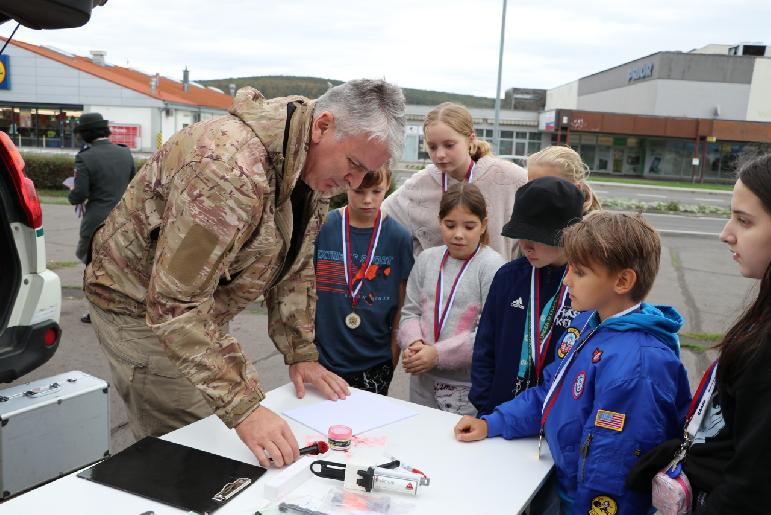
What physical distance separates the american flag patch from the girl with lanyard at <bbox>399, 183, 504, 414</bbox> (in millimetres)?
1165

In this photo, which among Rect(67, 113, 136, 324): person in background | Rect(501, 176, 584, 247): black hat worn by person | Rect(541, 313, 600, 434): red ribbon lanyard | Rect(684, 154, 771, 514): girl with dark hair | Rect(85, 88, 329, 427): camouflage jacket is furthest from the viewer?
Rect(67, 113, 136, 324): person in background

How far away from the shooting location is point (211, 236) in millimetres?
1687

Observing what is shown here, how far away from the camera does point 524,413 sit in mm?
2105

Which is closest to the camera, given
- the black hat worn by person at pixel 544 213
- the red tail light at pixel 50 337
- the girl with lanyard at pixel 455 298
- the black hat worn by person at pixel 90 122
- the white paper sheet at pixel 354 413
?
the white paper sheet at pixel 354 413

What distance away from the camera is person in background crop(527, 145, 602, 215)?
3203 millimetres

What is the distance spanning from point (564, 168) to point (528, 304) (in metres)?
1.03

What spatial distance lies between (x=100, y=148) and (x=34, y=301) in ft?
11.3

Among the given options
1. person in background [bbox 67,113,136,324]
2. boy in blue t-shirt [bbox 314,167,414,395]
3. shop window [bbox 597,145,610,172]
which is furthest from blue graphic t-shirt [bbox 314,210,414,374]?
shop window [bbox 597,145,610,172]

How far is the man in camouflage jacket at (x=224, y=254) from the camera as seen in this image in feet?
5.60

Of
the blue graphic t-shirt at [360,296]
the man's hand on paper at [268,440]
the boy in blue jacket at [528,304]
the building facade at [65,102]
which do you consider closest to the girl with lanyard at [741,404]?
the boy in blue jacket at [528,304]

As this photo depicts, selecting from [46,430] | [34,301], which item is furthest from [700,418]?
[34,301]

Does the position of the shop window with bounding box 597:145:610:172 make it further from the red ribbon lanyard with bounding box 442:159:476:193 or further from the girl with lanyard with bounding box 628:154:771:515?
the girl with lanyard with bounding box 628:154:771:515

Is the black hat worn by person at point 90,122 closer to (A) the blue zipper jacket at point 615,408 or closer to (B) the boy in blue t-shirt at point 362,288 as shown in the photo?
(B) the boy in blue t-shirt at point 362,288

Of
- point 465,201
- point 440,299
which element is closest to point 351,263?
point 440,299
